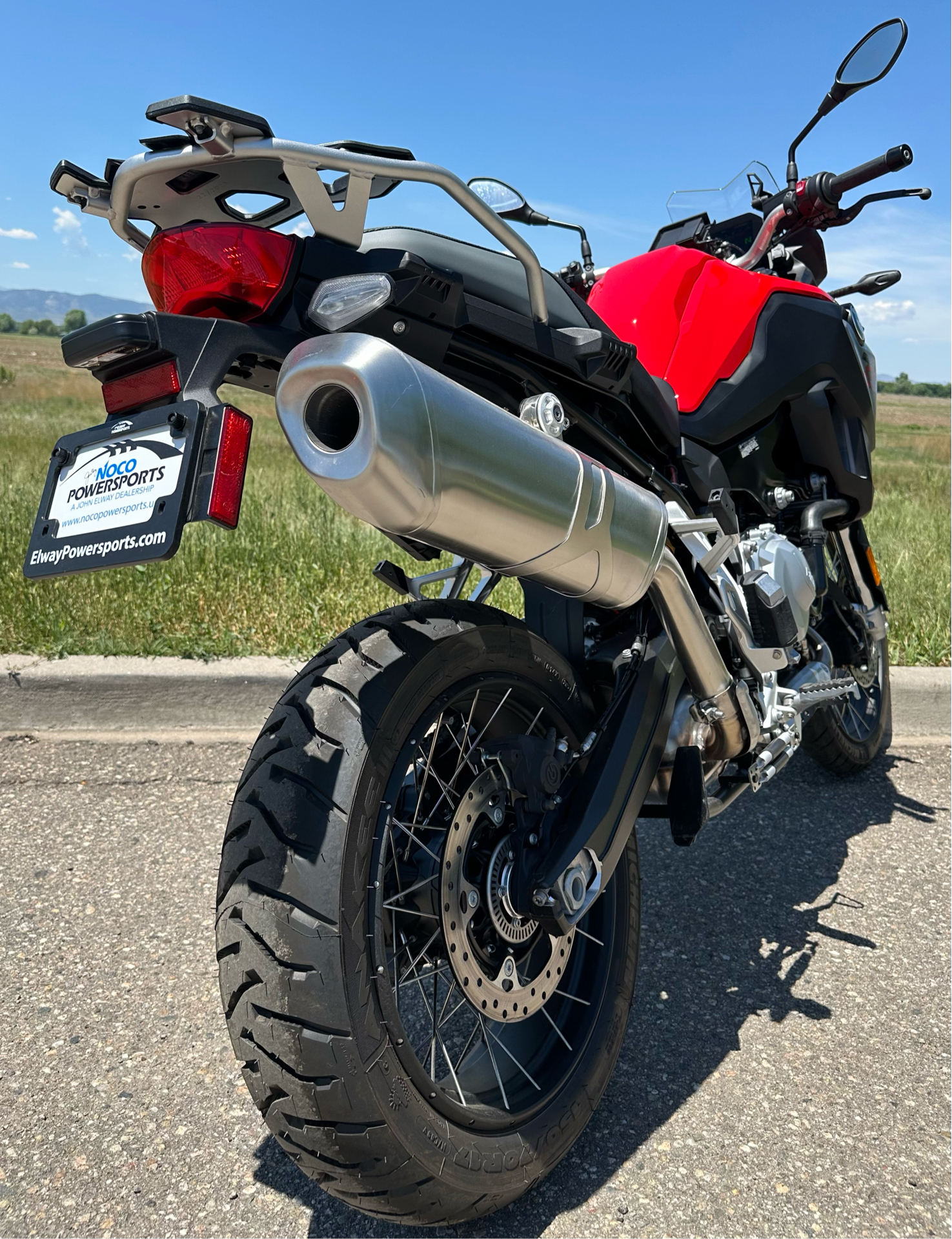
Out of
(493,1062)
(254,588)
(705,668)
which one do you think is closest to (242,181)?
(705,668)

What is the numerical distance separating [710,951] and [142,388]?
1.84m

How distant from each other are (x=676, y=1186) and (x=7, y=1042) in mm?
1310

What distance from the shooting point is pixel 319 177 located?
Result: 1306 millimetres

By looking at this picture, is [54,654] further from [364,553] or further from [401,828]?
[401,828]

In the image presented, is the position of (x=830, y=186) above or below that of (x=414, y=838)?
above

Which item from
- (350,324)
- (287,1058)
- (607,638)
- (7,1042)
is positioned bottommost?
(7,1042)

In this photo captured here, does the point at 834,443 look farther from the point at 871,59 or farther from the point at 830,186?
the point at 871,59

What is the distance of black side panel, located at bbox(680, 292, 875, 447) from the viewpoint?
7.80 feet

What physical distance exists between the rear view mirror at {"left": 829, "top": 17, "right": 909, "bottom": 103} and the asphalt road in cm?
214

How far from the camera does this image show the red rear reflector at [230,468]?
48.7 inches

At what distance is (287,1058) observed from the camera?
1.32 metres

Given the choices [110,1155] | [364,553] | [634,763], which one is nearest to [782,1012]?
[634,763]

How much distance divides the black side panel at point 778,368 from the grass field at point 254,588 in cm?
199

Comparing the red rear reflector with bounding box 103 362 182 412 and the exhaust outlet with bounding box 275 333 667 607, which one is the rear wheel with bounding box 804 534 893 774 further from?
the red rear reflector with bounding box 103 362 182 412
